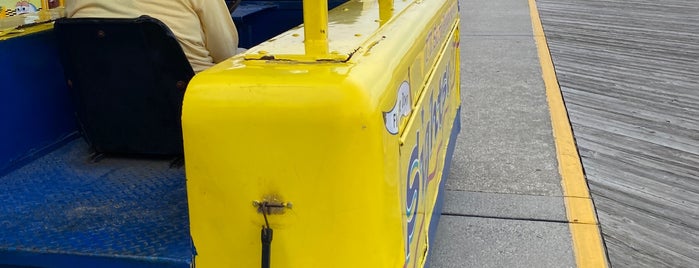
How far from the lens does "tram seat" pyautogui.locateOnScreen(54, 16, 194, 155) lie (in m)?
2.21

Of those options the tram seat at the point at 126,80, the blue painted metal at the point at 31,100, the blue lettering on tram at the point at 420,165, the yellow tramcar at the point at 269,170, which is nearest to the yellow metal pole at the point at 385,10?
the yellow tramcar at the point at 269,170

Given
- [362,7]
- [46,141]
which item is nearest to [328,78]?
[362,7]

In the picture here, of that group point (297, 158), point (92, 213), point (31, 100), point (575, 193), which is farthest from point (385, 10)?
point (575, 193)

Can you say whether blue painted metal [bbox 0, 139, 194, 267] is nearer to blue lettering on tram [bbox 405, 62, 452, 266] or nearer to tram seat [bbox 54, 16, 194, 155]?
tram seat [bbox 54, 16, 194, 155]

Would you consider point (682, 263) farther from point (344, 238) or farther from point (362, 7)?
point (344, 238)

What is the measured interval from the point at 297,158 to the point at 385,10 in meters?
1.04

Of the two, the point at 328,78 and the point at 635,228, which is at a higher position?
the point at 328,78

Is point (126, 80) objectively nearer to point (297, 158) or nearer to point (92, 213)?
point (92, 213)

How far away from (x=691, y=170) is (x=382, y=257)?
12.1 ft

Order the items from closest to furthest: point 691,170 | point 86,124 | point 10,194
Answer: point 10,194 → point 86,124 → point 691,170

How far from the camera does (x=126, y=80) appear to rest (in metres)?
2.34

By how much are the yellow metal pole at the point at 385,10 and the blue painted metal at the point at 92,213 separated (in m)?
0.87

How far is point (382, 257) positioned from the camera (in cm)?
155

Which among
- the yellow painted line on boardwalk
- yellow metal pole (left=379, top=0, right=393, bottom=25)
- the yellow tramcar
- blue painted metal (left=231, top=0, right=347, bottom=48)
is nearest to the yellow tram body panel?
the yellow tramcar
